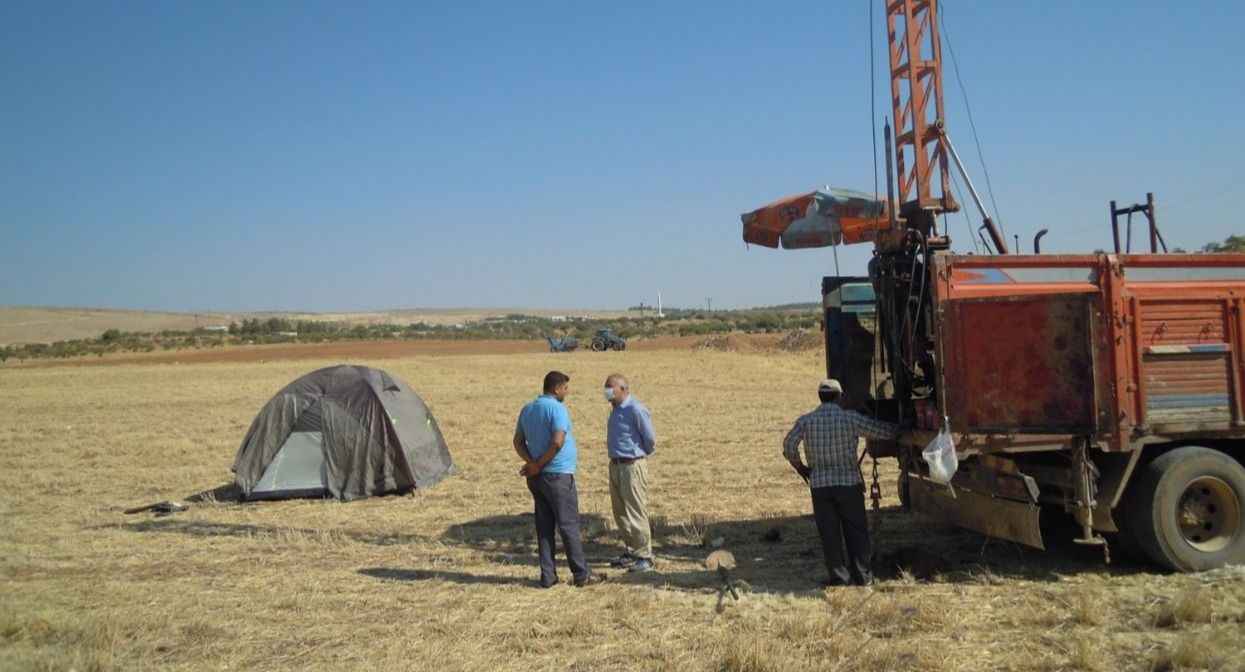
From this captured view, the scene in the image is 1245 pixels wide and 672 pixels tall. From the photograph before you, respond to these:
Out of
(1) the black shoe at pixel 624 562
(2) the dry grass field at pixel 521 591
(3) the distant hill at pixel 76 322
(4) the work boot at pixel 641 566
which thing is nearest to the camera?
(2) the dry grass field at pixel 521 591

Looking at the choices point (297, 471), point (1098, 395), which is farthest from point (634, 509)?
point (297, 471)

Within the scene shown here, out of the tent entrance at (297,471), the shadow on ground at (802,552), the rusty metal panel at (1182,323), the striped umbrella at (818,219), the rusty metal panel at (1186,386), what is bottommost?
the shadow on ground at (802,552)

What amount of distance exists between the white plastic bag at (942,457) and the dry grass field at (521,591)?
0.90 m

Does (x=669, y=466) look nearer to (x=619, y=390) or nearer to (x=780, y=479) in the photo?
(x=780, y=479)

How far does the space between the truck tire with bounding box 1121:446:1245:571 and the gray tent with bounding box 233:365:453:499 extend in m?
8.68

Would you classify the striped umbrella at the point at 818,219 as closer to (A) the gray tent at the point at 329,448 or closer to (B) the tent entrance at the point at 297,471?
(A) the gray tent at the point at 329,448

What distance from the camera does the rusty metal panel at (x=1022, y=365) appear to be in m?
6.89

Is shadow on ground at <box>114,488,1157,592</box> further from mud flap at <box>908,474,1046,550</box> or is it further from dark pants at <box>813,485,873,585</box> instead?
mud flap at <box>908,474,1046,550</box>

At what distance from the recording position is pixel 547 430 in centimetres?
783

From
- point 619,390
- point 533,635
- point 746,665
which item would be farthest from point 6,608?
point 746,665

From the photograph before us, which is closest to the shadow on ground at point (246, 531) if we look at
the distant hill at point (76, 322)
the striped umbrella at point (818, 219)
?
the striped umbrella at point (818, 219)

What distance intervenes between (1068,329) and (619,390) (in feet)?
11.9

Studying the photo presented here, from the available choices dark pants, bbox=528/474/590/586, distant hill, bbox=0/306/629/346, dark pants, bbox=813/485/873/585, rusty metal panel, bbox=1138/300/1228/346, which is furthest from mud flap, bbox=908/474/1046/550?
distant hill, bbox=0/306/629/346

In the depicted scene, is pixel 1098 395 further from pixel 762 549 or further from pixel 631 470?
pixel 631 470
